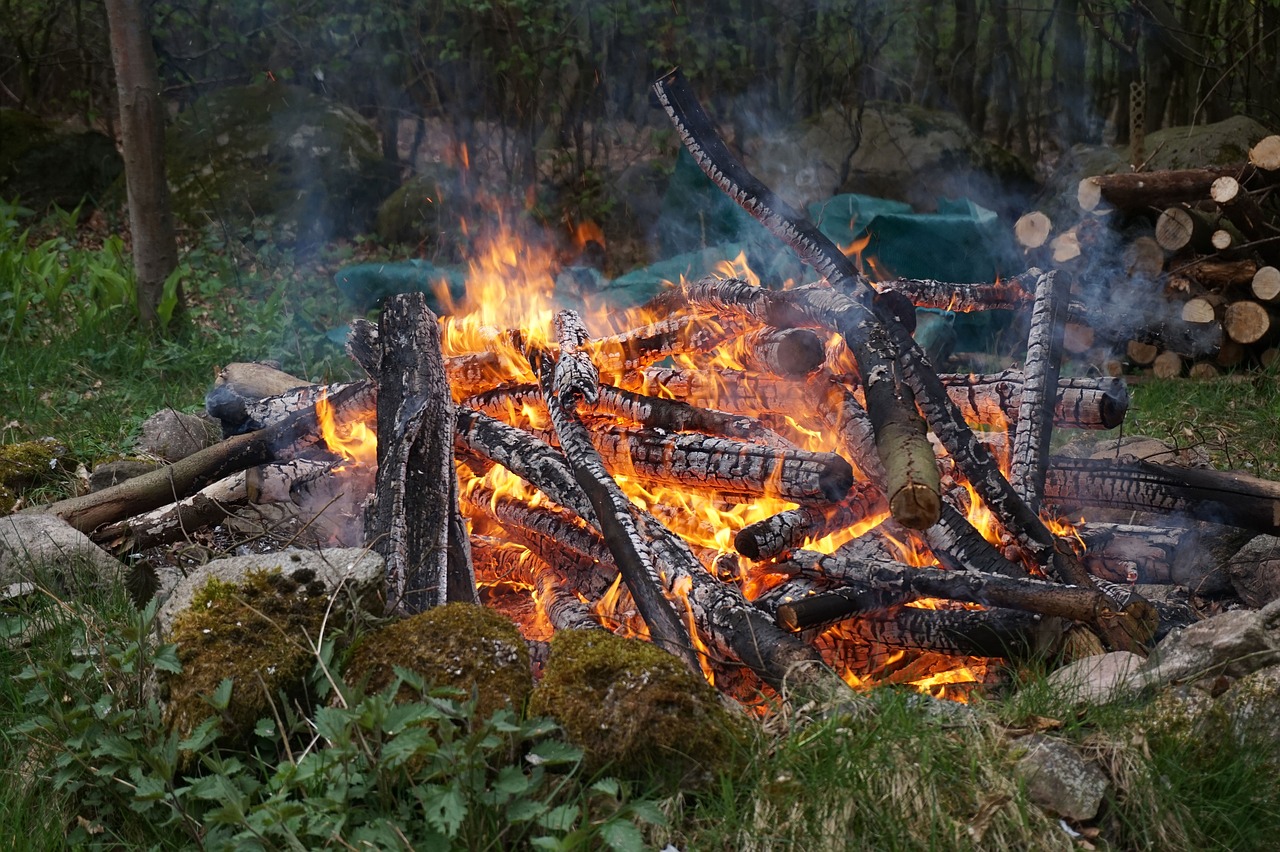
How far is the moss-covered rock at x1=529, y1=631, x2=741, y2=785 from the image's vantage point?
2344 millimetres

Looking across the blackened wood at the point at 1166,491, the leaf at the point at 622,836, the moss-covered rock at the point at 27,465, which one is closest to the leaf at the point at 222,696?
the leaf at the point at 622,836

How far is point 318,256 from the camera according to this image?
1101 centimetres

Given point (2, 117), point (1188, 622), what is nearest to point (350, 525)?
point (1188, 622)

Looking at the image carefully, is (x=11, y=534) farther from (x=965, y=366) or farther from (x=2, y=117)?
(x=2, y=117)

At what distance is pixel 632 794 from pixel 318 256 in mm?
9595

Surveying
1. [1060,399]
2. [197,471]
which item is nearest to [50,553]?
[197,471]

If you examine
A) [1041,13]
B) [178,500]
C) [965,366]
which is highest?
[1041,13]

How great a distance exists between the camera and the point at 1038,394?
3846 mm

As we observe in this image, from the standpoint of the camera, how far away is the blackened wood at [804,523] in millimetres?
3424

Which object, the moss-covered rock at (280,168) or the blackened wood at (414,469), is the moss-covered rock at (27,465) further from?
the moss-covered rock at (280,168)

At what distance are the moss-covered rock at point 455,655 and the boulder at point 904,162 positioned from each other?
328 inches

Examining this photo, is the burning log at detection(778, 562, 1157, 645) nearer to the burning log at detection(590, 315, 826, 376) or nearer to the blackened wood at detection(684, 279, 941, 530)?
the blackened wood at detection(684, 279, 941, 530)

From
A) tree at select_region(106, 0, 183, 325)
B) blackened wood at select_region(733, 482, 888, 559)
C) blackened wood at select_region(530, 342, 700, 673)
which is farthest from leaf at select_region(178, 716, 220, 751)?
tree at select_region(106, 0, 183, 325)

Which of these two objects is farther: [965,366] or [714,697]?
[965,366]
